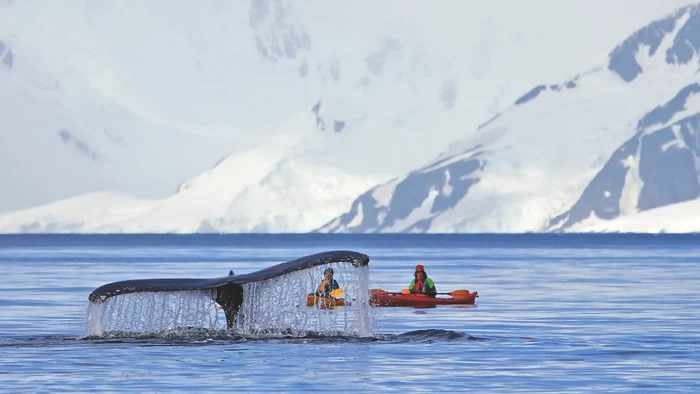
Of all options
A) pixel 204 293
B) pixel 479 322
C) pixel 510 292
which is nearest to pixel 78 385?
pixel 204 293

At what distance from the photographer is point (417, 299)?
42.6 metres

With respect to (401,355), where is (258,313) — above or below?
above

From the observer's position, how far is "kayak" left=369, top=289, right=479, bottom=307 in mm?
42375

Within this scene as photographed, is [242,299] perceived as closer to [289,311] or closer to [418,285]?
[289,311]

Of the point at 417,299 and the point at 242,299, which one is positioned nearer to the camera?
the point at 242,299

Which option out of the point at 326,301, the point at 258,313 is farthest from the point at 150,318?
the point at 326,301

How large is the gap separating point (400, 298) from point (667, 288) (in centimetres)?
1353

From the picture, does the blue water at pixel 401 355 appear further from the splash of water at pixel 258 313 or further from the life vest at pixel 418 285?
the life vest at pixel 418 285

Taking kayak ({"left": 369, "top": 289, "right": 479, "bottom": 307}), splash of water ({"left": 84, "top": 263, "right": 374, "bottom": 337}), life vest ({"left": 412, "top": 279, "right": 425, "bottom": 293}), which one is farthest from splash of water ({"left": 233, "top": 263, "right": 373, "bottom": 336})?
life vest ({"left": 412, "top": 279, "right": 425, "bottom": 293})

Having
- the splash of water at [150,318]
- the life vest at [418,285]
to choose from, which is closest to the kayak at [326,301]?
the splash of water at [150,318]

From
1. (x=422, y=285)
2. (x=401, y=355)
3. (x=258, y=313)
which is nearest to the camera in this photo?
(x=401, y=355)

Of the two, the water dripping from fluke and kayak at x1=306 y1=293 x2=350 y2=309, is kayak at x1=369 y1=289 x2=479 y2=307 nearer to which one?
kayak at x1=306 y1=293 x2=350 y2=309

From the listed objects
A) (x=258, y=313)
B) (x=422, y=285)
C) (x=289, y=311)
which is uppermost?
(x=422, y=285)

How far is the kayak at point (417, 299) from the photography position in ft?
139
